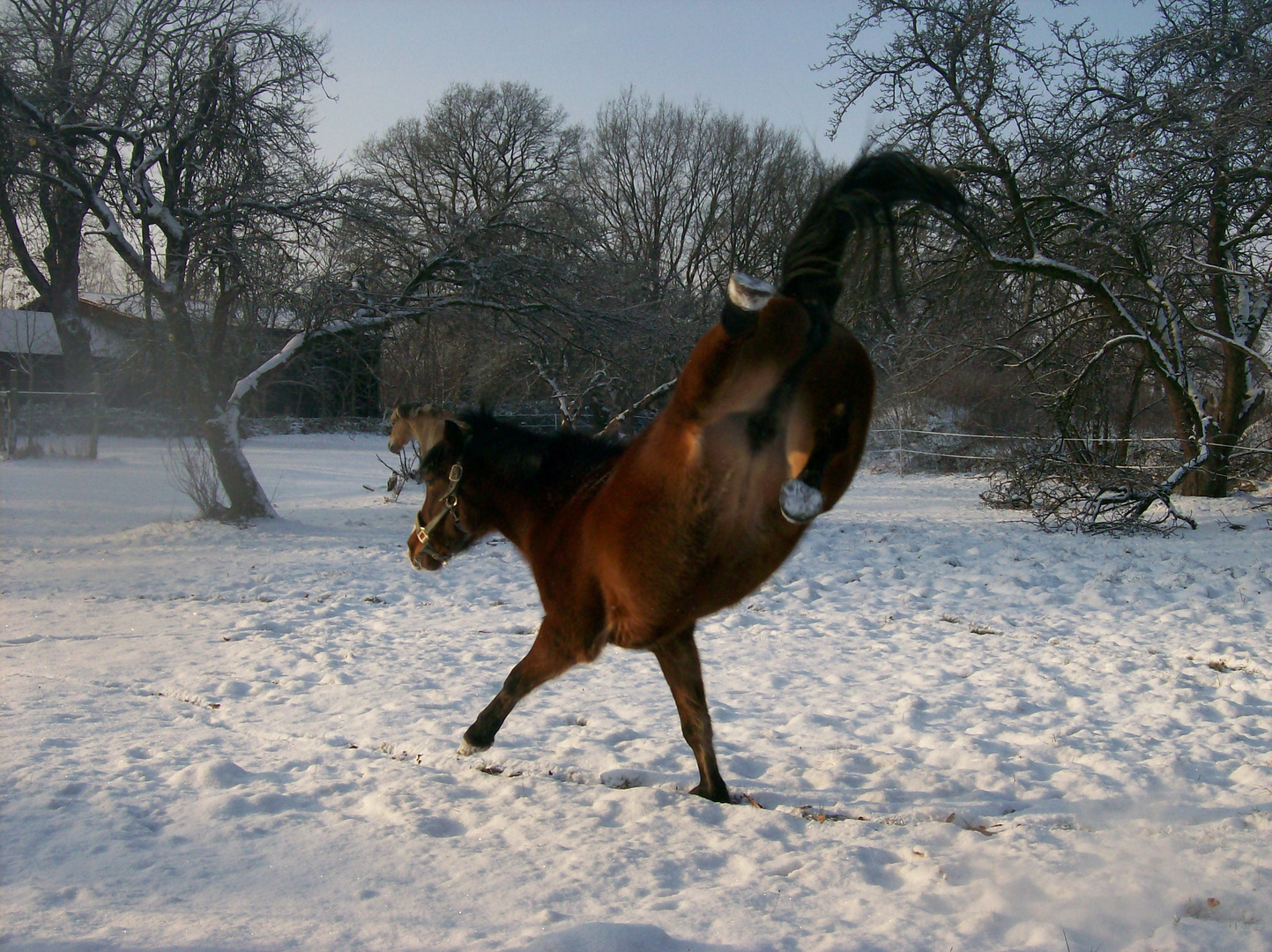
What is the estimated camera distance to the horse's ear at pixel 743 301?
2.03 m

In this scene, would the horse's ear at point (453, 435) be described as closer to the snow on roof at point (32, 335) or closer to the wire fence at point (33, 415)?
the wire fence at point (33, 415)

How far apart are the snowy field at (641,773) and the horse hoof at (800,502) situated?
1.30m

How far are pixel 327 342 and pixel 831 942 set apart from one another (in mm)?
11919

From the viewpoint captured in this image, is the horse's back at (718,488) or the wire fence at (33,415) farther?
the wire fence at (33,415)

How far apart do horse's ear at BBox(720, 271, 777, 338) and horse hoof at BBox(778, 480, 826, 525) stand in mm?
399

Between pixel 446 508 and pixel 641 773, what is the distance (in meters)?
1.53

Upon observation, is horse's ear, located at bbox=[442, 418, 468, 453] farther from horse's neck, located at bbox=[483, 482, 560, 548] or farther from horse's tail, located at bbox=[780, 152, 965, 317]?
horse's tail, located at bbox=[780, 152, 965, 317]

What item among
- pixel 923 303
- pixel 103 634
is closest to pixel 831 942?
pixel 103 634

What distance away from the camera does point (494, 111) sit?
16.3 metres

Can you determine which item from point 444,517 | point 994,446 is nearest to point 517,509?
point 444,517

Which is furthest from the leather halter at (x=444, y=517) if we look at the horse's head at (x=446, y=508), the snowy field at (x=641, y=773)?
the snowy field at (x=641, y=773)

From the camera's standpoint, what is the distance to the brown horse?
2174 millimetres

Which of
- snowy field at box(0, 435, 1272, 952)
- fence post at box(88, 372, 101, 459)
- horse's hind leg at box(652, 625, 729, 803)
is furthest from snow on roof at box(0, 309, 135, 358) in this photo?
horse's hind leg at box(652, 625, 729, 803)

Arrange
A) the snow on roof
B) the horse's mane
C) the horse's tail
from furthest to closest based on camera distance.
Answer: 1. the snow on roof
2. the horse's mane
3. the horse's tail
